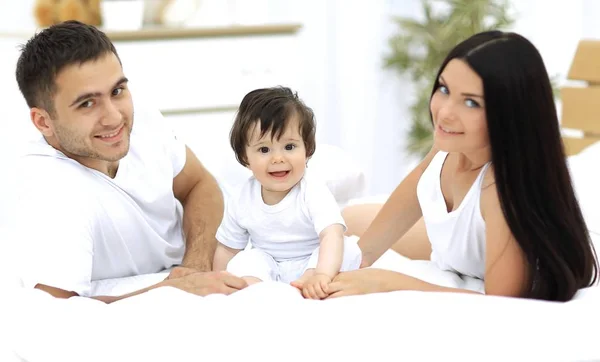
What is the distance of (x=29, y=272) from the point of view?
1.63 metres

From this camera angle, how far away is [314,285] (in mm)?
1545

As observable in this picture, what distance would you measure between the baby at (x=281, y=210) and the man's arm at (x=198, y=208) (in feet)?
0.69

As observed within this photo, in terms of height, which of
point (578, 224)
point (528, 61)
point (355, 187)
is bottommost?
point (355, 187)

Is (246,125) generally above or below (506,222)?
above

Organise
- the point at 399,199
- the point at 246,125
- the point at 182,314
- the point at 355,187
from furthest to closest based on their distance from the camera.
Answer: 1. the point at 355,187
2. the point at 399,199
3. the point at 246,125
4. the point at 182,314

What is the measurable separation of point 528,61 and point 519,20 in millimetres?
2644

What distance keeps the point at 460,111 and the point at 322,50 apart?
2.96 m

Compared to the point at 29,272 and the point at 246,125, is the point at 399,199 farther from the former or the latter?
the point at 29,272

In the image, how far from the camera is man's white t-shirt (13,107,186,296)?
1.65 m

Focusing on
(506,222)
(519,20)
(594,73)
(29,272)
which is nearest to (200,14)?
(519,20)

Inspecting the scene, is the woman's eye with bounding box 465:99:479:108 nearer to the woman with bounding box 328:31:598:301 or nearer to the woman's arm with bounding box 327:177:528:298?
the woman with bounding box 328:31:598:301

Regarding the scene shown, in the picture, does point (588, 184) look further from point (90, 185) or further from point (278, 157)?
point (90, 185)

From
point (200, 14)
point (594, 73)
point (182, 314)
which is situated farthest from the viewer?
point (200, 14)

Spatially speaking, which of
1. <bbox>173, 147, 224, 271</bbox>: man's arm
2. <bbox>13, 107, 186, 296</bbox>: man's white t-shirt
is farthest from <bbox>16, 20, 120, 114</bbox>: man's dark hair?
<bbox>173, 147, 224, 271</bbox>: man's arm
